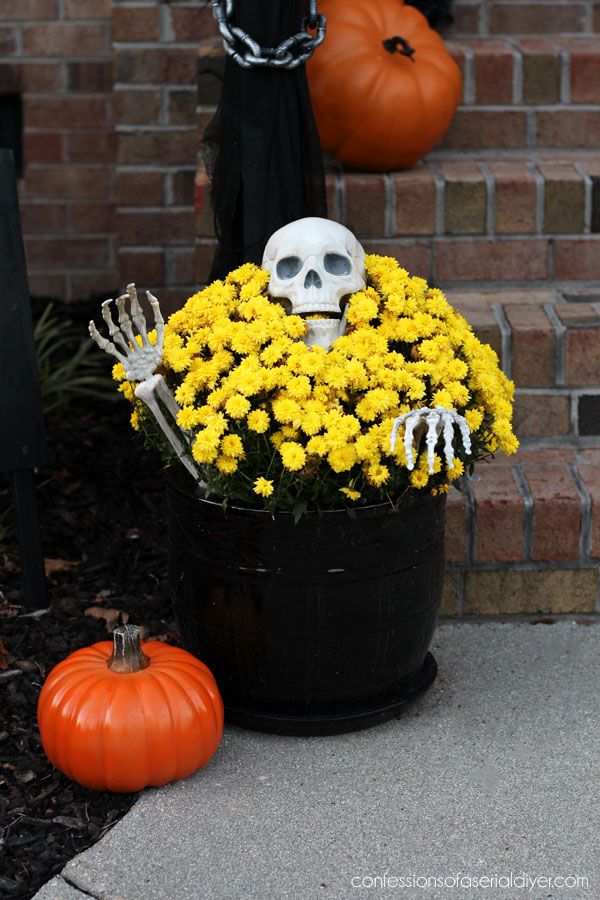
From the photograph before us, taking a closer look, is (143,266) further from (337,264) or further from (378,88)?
(337,264)

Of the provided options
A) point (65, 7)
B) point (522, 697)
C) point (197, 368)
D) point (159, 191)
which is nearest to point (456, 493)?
point (522, 697)

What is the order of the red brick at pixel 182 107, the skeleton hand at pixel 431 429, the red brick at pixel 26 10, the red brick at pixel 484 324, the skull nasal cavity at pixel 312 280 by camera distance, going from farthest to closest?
the red brick at pixel 26 10 → the red brick at pixel 182 107 → the red brick at pixel 484 324 → the skull nasal cavity at pixel 312 280 → the skeleton hand at pixel 431 429

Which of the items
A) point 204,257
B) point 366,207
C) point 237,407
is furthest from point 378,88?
point 237,407

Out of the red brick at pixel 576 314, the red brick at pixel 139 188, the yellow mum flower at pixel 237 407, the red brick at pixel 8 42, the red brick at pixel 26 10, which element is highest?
the red brick at pixel 26 10

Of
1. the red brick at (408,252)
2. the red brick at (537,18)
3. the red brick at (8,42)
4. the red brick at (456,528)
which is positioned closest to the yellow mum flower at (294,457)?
the red brick at (456,528)

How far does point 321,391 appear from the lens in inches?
87.2

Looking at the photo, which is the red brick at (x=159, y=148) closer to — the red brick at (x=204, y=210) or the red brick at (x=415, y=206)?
the red brick at (x=204, y=210)

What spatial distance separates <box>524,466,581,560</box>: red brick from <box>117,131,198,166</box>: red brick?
1.89 m

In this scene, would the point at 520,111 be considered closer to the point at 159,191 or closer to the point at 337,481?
the point at 159,191

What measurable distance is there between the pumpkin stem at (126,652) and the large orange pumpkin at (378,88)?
1.61 m

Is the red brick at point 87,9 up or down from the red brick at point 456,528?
up

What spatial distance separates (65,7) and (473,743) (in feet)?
10.5

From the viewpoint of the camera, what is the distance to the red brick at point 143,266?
418 cm

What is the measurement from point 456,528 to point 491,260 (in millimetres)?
839
